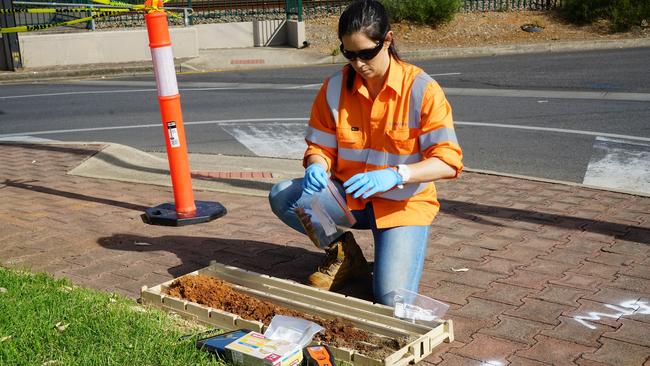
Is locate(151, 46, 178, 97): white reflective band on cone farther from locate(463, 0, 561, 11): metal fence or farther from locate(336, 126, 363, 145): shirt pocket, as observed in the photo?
locate(463, 0, 561, 11): metal fence

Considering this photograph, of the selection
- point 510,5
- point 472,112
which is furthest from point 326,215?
point 510,5

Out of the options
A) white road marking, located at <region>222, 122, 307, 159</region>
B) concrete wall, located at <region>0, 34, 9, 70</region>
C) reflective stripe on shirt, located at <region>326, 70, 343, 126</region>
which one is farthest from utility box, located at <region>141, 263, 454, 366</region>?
concrete wall, located at <region>0, 34, 9, 70</region>

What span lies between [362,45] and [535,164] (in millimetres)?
4396

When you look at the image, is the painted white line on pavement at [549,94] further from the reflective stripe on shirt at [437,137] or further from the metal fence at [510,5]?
the metal fence at [510,5]

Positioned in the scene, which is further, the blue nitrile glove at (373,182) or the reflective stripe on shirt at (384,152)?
the reflective stripe on shirt at (384,152)

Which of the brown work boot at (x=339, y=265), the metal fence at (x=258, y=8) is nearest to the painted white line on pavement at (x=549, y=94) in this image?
the brown work boot at (x=339, y=265)

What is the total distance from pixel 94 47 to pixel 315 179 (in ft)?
54.8

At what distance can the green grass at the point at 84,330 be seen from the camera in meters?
3.56

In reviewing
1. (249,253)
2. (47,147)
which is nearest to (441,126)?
(249,253)

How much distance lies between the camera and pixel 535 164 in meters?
8.11

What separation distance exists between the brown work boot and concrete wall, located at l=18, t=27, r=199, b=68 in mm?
16123

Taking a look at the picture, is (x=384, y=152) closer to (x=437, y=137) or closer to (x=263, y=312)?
(x=437, y=137)

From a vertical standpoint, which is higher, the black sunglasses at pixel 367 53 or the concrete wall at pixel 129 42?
the black sunglasses at pixel 367 53

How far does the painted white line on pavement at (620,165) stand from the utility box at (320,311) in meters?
3.66
